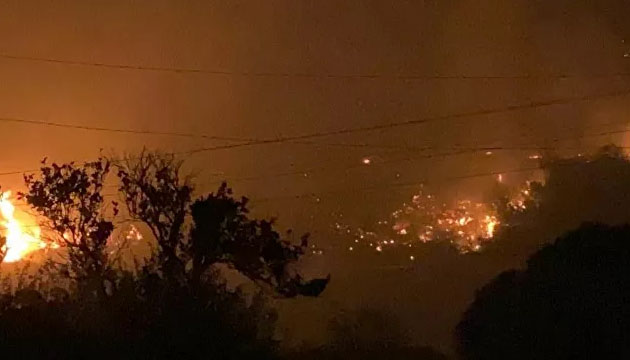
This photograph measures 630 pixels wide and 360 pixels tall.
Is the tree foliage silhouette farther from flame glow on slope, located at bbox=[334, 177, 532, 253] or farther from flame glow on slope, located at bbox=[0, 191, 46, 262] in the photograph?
flame glow on slope, located at bbox=[334, 177, 532, 253]

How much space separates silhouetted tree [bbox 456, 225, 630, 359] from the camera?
20.8 metres

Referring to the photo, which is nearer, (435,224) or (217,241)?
(217,241)

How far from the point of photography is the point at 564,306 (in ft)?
71.0

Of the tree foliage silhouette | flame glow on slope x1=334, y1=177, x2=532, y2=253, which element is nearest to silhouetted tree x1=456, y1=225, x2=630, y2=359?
the tree foliage silhouette

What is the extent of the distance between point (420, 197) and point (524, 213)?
23283mm

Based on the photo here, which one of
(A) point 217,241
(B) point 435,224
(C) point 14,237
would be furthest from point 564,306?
(B) point 435,224

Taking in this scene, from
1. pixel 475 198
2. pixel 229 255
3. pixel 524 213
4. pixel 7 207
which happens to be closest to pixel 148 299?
pixel 229 255

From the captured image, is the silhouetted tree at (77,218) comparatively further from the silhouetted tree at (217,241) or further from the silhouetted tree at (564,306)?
the silhouetted tree at (564,306)

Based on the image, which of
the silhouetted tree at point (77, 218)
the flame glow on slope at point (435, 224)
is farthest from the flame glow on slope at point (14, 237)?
the flame glow on slope at point (435, 224)

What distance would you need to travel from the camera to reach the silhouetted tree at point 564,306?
818 inches

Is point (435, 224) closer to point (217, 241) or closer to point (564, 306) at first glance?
point (564, 306)

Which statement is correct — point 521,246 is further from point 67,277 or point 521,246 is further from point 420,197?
point 67,277

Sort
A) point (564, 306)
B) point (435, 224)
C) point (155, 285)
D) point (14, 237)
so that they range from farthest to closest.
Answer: point (435, 224) < point (14, 237) < point (564, 306) < point (155, 285)

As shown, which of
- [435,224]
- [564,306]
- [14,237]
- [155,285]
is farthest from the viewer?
[435,224]
